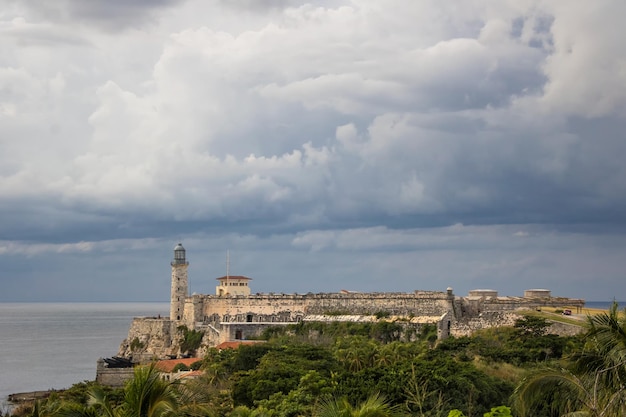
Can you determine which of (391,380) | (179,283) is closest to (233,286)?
(179,283)

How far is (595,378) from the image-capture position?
15.2 m

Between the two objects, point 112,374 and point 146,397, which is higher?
point 146,397

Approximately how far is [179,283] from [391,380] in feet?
150

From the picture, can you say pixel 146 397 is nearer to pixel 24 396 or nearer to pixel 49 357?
pixel 24 396

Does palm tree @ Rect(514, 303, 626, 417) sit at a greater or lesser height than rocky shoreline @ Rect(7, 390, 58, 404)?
greater

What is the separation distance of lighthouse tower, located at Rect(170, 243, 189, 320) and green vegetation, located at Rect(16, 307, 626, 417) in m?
12.0

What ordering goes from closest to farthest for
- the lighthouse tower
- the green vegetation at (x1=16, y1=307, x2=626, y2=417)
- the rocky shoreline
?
the green vegetation at (x1=16, y1=307, x2=626, y2=417), the rocky shoreline, the lighthouse tower

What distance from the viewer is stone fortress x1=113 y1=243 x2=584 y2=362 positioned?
63469 millimetres

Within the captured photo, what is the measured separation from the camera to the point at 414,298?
67.8 metres

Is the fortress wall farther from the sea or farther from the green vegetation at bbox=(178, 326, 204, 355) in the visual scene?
the sea

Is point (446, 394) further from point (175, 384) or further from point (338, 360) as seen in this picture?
point (175, 384)

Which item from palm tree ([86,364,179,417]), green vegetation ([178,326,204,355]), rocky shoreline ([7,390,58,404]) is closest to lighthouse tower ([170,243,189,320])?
green vegetation ([178,326,204,355])

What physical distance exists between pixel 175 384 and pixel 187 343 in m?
57.5

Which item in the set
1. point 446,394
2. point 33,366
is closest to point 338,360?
point 446,394
